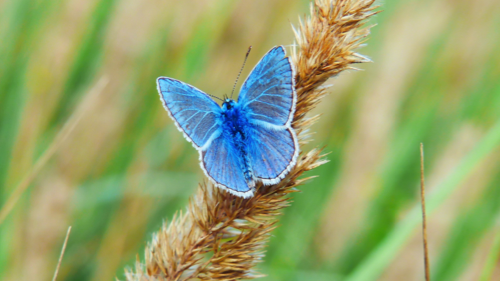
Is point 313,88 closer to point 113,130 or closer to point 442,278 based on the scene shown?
point 113,130

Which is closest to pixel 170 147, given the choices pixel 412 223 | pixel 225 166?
pixel 225 166

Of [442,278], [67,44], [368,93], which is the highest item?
[67,44]

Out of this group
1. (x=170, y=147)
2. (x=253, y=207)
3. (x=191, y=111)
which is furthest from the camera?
(x=170, y=147)

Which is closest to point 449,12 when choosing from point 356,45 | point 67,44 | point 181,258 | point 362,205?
point 362,205

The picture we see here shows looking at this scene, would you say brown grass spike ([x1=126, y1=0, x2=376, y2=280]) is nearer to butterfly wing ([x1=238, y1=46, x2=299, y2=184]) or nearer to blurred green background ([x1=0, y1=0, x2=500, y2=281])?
butterfly wing ([x1=238, y1=46, x2=299, y2=184])

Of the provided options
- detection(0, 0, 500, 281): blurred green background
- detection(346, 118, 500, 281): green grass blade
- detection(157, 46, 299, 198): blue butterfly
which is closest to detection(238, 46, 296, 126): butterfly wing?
detection(157, 46, 299, 198): blue butterfly

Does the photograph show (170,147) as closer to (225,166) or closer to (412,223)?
(225,166)
